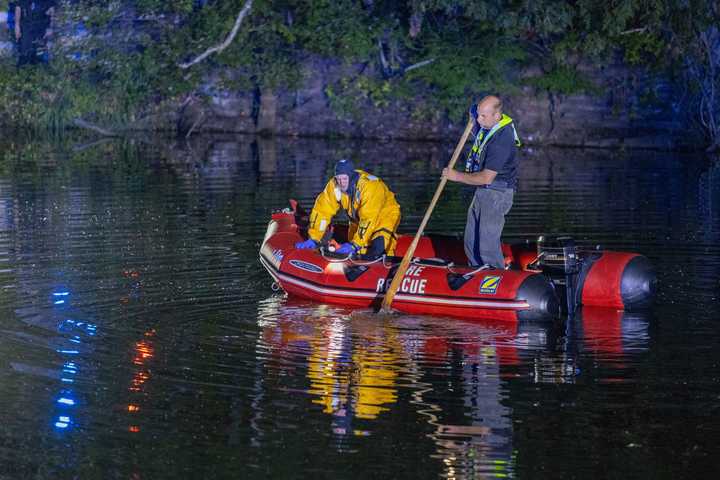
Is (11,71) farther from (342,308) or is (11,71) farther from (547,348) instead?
(547,348)

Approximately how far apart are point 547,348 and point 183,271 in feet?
14.0

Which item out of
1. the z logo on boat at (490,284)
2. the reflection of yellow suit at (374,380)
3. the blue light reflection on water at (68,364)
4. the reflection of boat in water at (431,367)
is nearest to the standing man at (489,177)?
the z logo on boat at (490,284)

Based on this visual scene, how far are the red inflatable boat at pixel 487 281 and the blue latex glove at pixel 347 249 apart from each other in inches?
3.9

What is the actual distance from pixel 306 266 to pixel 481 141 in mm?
1951

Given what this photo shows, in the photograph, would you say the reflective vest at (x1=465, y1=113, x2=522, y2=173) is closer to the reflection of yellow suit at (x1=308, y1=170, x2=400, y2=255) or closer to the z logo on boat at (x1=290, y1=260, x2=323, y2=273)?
the reflection of yellow suit at (x1=308, y1=170, x2=400, y2=255)

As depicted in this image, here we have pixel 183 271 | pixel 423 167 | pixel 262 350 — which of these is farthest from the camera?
pixel 423 167

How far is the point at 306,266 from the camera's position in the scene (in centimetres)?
1191

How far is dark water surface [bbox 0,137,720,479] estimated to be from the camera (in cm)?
725

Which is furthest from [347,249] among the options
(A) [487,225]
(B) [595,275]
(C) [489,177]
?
(B) [595,275]

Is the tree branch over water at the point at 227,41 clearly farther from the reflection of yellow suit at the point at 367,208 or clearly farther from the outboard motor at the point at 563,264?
the outboard motor at the point at 563,264

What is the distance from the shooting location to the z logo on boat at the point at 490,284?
35.4 ft

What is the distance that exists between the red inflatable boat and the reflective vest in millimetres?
852

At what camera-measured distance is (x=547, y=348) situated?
996 centimetres

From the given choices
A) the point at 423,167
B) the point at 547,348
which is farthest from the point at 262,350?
the point at 423,167
